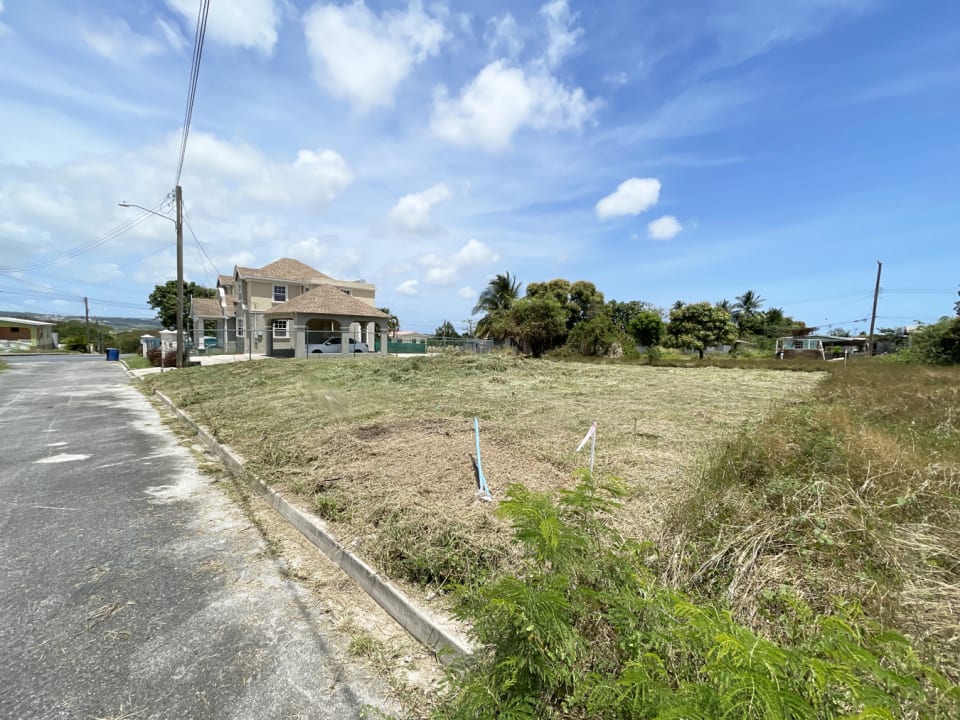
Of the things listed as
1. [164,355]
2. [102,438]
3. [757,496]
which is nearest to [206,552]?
[757,496]

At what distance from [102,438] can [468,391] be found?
7417mm

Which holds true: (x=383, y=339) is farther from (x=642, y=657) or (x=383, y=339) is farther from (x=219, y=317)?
(x=642, y=657)

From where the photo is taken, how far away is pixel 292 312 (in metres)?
27.5

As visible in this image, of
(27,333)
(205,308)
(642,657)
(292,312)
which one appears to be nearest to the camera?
(642,657)

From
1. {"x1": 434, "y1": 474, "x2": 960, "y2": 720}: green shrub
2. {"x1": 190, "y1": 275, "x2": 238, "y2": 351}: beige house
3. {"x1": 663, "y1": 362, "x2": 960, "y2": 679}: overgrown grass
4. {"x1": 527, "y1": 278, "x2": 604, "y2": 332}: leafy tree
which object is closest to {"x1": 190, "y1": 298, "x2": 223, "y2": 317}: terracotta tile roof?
{"x1": 190, "y1": 275, "x2": 238, "y2": 351}: beige house

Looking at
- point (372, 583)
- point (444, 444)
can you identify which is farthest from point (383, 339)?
point (372, 583)

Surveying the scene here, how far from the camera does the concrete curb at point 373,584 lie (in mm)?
2365

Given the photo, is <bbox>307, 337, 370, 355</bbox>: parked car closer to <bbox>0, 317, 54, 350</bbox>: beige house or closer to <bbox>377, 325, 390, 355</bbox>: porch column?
<bbox>377, 325, 390, 355</bbox>: porch column

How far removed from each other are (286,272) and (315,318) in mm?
9112

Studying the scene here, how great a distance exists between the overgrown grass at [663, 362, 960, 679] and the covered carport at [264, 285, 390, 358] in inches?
1029

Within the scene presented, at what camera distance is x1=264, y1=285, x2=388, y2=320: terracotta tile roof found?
2811 centimetres

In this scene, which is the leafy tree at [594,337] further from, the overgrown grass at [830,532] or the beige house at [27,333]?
the beige house at [27,333]

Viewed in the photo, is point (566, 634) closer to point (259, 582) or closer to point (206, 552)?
point (259, 582)

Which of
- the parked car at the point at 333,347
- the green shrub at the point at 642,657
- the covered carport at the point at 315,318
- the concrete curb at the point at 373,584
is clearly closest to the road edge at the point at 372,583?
the concrete curb at the point at 373,584
